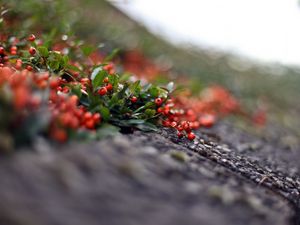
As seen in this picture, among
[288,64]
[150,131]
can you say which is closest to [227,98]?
[150,131]

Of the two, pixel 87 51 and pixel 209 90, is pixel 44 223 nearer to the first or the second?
pixel 87 51

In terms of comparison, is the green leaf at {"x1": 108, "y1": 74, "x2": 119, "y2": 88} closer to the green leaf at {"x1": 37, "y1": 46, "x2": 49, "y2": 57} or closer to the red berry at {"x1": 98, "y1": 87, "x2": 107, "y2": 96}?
the red berry at {"x1": 98, "y1": 87, "x2": 107, "y2": 96}

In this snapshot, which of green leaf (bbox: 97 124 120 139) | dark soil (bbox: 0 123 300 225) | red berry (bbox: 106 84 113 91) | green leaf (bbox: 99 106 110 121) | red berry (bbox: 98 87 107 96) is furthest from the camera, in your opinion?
red berry (bbox: 106 84 113 91)

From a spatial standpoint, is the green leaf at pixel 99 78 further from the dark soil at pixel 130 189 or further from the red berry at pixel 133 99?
the dark soil at pixel 130 189

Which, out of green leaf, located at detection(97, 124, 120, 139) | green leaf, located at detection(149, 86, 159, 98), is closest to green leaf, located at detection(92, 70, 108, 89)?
green leaf, located at detection(149, 86, 159, 98)

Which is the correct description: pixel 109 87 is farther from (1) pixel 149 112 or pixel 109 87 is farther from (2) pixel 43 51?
(2) pixel 43 51

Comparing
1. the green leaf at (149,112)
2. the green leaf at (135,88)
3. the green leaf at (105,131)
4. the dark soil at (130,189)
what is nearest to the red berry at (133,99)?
the green leaf at (135,88)

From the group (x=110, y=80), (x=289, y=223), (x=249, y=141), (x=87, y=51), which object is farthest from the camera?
(x=249, y=141)

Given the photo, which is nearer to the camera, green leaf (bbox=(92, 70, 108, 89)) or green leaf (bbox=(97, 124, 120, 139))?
green leaf (bbox=(97, 124, 120, 139))

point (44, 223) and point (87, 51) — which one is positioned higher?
point (87, 51)
